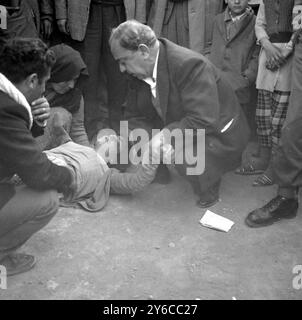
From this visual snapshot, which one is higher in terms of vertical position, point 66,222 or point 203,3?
point 203,3

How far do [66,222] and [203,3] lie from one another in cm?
242

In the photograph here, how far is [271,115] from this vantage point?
11.9 feet

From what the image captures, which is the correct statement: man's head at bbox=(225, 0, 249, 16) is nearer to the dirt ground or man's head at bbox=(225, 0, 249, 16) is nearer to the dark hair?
Result: the dirt ground

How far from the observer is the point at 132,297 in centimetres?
238

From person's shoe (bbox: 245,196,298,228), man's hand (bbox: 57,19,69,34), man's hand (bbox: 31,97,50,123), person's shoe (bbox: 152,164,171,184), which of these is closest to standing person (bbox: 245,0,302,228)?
person's shoe (bbox: 245,196,298,228)

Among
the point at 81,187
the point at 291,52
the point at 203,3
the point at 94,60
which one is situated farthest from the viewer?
the point at 94,60

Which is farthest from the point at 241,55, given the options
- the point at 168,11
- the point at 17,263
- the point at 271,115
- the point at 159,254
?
the point at 17,263

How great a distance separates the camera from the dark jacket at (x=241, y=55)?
3.77 meters

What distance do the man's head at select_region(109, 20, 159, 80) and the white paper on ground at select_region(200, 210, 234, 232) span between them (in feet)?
3.84

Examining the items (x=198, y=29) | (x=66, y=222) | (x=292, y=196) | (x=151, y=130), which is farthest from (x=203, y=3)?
(x=66, y=222)

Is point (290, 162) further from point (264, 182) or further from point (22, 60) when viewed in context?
point (22, 60)

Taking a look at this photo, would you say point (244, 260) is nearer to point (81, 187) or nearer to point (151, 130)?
point (81, 187)

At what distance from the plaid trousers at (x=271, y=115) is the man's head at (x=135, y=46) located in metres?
1.11

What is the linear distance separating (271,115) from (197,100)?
883 millimetres
